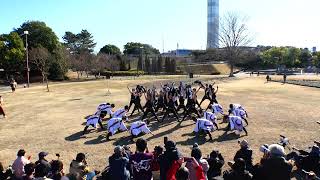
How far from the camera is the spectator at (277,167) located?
6.30 m

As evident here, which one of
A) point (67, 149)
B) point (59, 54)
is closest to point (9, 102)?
point (67, 149)

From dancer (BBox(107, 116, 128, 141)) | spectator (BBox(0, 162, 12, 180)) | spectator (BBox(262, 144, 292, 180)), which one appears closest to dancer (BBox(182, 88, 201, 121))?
dancer (BBox(107, 116, 128, 141))

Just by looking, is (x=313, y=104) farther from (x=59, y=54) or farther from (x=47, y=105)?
(x=59, y=54)

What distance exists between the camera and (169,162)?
7.51m

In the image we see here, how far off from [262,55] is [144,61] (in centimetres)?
3437

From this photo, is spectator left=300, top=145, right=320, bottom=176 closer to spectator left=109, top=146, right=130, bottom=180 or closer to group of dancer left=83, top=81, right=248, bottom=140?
spectator left=109, top=146, right=130, bottom=180

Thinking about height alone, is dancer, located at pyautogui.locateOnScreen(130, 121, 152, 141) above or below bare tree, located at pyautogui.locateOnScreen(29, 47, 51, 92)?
below

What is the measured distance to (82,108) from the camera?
24.1 m

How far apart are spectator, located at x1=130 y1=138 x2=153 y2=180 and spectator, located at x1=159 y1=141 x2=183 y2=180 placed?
0.90 ft

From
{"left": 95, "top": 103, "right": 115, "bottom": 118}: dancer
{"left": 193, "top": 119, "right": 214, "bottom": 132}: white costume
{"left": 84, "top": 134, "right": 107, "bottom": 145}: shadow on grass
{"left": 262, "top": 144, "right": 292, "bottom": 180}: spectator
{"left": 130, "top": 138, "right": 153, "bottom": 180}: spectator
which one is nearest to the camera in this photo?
{"left": 262, "top": 144, "right": 292, "bottom": 180}: spectator

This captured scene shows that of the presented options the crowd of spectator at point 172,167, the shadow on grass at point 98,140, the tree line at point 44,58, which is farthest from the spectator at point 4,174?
the tree line at point 44,58

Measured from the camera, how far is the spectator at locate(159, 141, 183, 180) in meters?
7.51

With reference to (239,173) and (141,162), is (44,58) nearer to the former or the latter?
(141,162)

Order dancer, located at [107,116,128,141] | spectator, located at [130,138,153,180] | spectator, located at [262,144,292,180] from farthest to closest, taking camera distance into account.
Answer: dancer, located at [107,116,128,141]
spectator, located at [130,138,153,180]
spectator, located at [262,144,292,180]
